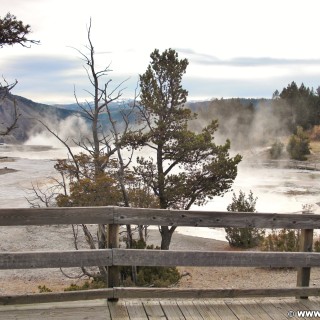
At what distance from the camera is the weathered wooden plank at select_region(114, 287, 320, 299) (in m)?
4.38

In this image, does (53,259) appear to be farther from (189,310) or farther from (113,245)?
(189,310)

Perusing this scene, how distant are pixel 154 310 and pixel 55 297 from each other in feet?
3.28

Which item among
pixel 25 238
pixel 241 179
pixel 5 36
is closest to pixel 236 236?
pixel 25 238

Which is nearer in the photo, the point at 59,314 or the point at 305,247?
the point at 59,314

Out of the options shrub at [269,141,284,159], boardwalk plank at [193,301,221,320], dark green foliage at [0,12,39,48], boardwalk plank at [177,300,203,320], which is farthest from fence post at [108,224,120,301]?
shrub at [269,141,284,159]

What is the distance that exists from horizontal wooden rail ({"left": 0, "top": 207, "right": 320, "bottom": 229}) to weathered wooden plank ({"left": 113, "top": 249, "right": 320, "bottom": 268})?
302 mm

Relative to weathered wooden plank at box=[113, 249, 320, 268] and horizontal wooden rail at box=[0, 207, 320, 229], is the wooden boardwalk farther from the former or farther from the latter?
horizontal wooden rail at box=[0, 207, 320, 229]

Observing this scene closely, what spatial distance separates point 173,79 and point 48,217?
1773cm

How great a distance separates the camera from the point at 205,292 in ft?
14.7

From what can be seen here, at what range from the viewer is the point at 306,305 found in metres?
4.68

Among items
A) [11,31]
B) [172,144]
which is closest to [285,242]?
[172,144]

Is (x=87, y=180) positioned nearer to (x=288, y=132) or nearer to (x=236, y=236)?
(x=236, y=236)

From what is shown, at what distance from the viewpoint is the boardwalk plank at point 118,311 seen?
4.11m

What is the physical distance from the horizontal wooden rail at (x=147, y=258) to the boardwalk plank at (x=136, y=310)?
441 mm
